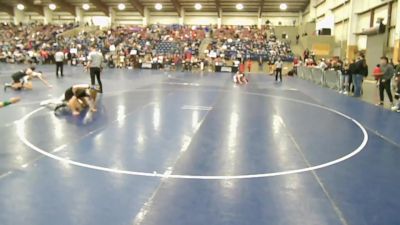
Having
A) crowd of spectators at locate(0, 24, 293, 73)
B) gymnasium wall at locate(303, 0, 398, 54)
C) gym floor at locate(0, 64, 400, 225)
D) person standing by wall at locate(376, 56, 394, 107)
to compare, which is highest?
gymnasium wall at locate(303, 0, 398, 54)

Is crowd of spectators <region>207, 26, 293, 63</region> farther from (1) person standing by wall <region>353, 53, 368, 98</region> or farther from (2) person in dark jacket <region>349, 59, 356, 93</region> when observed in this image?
(1) person standing by wall <region>353, 53, 368, 98</region>

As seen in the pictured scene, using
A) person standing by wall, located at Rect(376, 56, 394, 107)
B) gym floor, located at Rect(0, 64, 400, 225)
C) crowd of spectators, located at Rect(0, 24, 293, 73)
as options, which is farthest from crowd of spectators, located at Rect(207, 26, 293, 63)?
gym floor, located at Rect(0, 64, 400, 225)

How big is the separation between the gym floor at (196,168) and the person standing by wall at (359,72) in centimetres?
515

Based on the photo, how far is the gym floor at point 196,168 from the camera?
386 centimetres

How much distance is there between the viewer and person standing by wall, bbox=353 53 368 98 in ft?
48.5

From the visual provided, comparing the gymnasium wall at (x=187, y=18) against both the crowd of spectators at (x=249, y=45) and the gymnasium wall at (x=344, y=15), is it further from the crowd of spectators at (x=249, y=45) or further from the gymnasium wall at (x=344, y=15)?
the gymnasium wall at (x=344, y=15)

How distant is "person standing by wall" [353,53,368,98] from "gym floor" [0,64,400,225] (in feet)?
16.9

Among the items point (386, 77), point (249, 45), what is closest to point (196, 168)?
point (386, 77)

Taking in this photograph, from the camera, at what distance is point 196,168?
532 centimetres

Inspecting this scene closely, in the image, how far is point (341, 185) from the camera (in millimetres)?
4734

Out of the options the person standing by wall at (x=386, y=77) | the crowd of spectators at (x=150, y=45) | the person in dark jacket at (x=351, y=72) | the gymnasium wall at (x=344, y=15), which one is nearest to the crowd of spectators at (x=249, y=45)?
the crowd of spectators at (x=150, y=45)

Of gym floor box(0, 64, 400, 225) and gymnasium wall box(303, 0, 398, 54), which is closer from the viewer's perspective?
gym floor box(0, 64, 400, 225)

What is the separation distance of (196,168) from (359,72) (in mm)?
11971

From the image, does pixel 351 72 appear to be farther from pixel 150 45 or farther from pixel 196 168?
pixel 150 45
